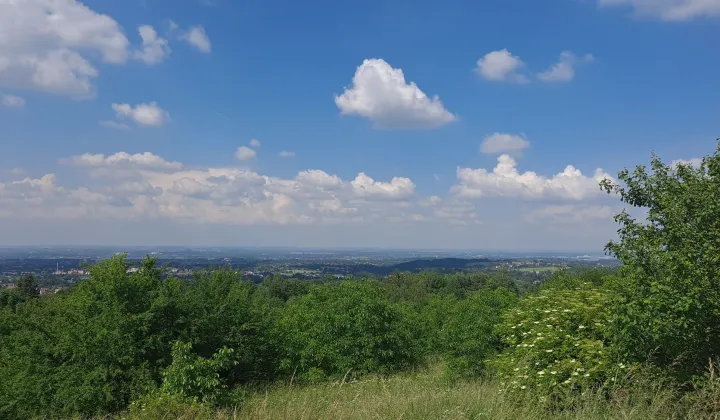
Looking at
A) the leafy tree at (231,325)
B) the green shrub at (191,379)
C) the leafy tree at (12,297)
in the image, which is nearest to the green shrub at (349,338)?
the leafy tree at (231,325)

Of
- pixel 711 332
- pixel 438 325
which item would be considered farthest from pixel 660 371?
pixel 438 325

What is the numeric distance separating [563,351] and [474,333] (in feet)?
32.9

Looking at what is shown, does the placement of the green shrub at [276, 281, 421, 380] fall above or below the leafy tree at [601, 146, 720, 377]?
below

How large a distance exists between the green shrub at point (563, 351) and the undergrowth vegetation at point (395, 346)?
1.3 inches

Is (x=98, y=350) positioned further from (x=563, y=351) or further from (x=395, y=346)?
(x=563, y=351)

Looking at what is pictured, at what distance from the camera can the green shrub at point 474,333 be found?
16.6 metres

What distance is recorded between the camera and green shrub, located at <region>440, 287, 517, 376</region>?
16.6 meters

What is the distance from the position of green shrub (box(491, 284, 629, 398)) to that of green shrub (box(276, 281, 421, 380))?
1028cm

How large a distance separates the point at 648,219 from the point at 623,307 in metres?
1.44

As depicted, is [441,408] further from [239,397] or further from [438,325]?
[438,325]

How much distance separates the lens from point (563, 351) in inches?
284

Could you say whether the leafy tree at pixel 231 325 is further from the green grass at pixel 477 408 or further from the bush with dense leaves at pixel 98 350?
the green grass at pixel 477 408

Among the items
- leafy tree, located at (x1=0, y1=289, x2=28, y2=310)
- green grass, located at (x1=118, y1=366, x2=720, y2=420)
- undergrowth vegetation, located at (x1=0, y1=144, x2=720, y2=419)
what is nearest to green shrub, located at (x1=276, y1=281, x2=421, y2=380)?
undergrowth vegetation, located at (x1=0, y1=144, x2=720, y2=419)

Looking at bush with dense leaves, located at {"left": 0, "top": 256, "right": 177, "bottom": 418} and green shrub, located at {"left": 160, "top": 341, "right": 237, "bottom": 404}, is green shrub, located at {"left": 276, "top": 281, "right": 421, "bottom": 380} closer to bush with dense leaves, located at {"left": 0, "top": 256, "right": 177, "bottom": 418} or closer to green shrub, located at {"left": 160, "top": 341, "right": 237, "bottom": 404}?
bush with dense leaves, located at {"left": 0, "top": 256, "right": 177, "bottom": 418}
